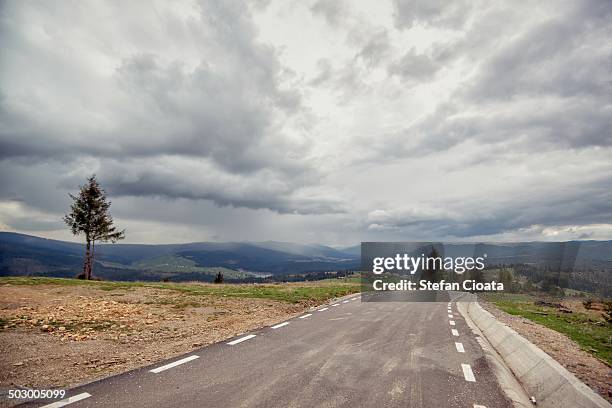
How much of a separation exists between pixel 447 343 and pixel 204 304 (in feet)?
43.6

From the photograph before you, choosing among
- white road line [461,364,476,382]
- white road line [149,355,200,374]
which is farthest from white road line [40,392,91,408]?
white road line [461,364,476,382]

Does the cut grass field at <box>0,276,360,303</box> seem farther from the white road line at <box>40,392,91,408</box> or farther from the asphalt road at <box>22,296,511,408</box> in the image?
the white road line at <box>40,392,91,408</box>

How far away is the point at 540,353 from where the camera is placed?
726 cm

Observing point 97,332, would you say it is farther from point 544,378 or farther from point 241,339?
point 544,378

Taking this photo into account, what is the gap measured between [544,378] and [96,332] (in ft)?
39.2

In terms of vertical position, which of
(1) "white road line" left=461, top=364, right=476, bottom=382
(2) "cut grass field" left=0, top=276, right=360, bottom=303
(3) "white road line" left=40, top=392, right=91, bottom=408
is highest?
(3) "white road line" left=40, top=392, right=91, bottom=408

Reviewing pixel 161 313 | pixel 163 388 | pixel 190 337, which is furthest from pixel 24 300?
pixel 163 388

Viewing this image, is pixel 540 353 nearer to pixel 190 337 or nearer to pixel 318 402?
pixel 318 402

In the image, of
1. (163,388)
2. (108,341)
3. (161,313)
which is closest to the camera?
(163,388)

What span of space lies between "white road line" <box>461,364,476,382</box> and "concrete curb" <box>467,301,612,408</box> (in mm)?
915

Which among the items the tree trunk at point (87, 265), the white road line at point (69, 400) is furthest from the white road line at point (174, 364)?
the tree trunk at point (87, 265)

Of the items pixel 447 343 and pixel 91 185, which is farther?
pixel 91 185

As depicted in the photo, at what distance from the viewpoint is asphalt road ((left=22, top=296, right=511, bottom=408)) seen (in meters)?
5.46

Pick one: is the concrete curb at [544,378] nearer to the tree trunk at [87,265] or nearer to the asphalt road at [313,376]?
the asphalt road at [313,376]
